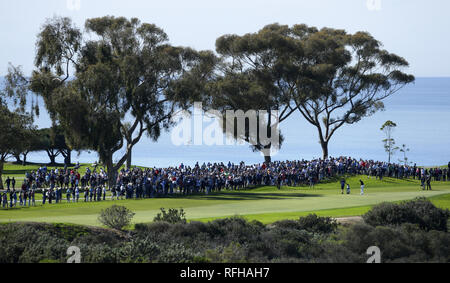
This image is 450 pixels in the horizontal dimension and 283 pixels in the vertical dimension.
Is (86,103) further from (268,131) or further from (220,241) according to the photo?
(220,241)

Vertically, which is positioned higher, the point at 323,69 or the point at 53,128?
the point at 323,69

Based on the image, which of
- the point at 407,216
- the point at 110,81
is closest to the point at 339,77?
the point at 110,81

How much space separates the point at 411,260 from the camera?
18344 millimetres

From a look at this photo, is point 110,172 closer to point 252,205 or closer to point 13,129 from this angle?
point 13,129

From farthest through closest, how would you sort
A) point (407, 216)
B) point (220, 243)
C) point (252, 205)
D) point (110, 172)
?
point (110, 172)
point (252, 205)
point (407, 216)
point (220, 243)

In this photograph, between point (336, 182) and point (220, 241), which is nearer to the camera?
point (220, 241)

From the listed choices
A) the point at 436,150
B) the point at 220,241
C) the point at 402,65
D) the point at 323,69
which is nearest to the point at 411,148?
the point at 436,150

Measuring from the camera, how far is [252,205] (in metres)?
39.8

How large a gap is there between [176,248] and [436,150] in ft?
472

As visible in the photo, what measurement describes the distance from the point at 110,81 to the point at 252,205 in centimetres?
1927
